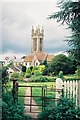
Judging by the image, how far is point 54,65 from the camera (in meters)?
3.34

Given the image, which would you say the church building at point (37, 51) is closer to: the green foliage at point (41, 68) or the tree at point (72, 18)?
the green foliage at point (41, 68)

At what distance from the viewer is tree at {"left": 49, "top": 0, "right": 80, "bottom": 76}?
323 centimetres

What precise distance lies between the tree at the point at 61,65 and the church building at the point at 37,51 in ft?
0.23

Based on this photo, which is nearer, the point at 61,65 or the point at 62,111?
the point at 62,111

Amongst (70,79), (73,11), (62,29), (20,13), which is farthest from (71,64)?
(20,13)

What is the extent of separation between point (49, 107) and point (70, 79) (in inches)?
18.3

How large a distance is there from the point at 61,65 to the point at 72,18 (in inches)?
24.0

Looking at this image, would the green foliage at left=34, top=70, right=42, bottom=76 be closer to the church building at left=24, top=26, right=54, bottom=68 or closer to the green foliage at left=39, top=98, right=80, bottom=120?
→ the church building at left=24, top=26, right=54, bottom=68

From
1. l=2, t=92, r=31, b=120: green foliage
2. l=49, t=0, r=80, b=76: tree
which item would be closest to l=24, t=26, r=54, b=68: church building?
l=49, t=0, r=80, b=76: tree

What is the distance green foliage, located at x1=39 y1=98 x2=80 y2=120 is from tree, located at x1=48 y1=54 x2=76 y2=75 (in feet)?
1.24

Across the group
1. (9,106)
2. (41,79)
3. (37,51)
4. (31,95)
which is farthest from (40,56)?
(9,106)

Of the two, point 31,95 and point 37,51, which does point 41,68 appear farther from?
point 31,95

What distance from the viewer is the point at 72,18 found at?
10.8 ft

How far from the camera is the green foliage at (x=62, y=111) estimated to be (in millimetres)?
3131
